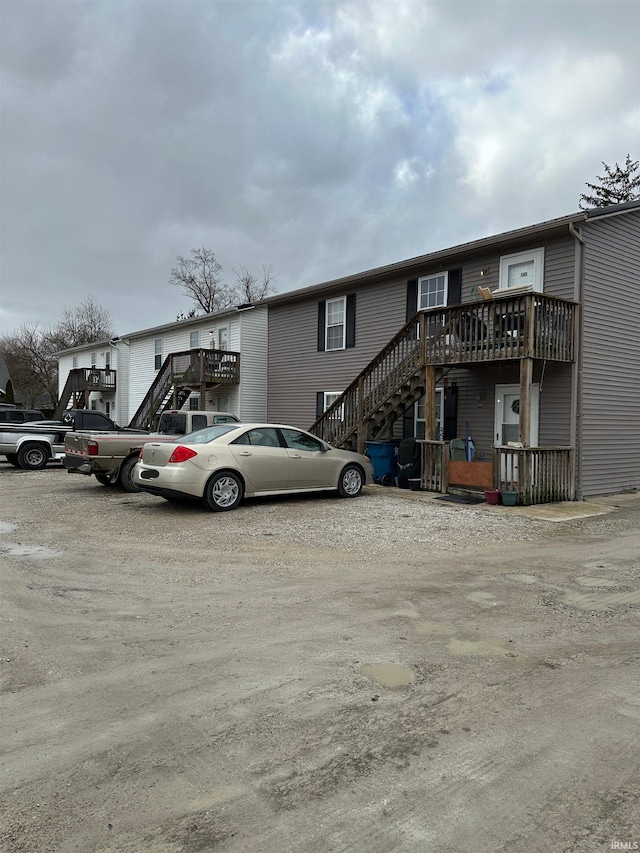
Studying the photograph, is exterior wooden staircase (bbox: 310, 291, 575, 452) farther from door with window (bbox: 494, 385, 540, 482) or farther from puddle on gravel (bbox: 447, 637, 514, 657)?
puddle on gravel (bbox: 447, 637, 514, 657)

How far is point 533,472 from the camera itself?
459 inches

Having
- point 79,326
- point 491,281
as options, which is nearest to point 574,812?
point 491,281

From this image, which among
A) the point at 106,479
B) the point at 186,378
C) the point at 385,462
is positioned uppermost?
the point at 186,378

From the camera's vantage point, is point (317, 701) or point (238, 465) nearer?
point (317, 701)

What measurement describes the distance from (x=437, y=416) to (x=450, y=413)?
2.03ft

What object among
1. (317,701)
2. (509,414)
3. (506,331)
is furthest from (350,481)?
(317,701)

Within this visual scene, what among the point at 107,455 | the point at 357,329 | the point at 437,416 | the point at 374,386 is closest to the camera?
the point at 107,455

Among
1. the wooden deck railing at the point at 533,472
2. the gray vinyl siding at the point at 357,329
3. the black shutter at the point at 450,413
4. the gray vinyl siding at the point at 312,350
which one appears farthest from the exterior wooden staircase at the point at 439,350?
the gray vinyl siding at the point at 312,350

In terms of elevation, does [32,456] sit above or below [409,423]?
below

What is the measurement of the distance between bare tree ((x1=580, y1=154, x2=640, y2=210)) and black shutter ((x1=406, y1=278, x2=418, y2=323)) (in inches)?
1067

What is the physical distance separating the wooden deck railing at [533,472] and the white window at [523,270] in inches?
143

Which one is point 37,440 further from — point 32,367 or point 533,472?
point 32,367

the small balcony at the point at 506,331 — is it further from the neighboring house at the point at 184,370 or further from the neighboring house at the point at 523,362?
the neighboring house at the point at 184,370

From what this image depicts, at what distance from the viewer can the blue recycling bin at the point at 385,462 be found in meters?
14.8
